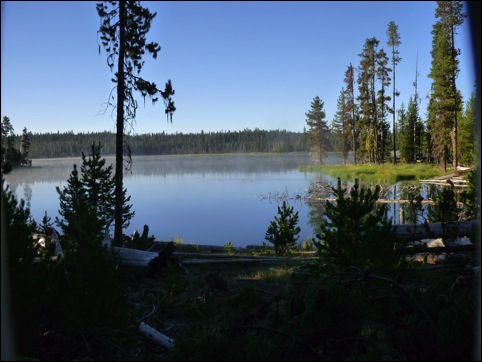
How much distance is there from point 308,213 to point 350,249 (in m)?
25.3

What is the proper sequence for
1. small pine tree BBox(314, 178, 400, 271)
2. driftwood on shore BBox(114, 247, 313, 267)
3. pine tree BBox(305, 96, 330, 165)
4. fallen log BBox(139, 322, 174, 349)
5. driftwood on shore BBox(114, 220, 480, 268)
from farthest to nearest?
pine tree BBox(305, 96, 330, 165), driftwood on shore BBox(114, 247, 313, 267), driftwood on shore BBox(114, 220, 480, 268), small pine tree BBox(314, 178, 400, 271), fallen log BBox(139, 322, 174, 349)

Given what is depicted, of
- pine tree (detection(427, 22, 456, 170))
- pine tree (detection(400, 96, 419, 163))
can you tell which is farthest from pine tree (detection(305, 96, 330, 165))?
pine tree (detection(427, 22, 456, 170))

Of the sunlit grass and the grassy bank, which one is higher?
the grassy bank

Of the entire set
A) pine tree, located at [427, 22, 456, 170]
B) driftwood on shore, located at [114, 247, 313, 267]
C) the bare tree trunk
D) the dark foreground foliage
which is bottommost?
driftwood on shore, located at [114, 247, 313, 267]

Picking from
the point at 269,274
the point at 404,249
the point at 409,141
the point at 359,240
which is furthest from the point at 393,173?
the point at 359,240

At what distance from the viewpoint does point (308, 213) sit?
3228 centimetres

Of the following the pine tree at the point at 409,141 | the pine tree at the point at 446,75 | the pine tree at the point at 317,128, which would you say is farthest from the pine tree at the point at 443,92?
the pine tree at the point at 317,128

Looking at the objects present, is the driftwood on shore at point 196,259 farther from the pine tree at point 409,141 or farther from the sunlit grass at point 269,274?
the pine tree at point 409,141

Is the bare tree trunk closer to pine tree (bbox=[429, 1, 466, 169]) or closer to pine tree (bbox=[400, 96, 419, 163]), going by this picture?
pine tree (bbox=[429, 1, 466, 169])

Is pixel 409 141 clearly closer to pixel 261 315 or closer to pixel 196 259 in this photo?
pixel 196 259

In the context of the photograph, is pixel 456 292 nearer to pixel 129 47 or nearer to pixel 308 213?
pixel 129 47

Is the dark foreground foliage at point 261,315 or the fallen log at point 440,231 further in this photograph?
the fallen log at point 440,231

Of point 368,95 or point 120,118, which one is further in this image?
point 368,95

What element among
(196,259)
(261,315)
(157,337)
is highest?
(261,315)
